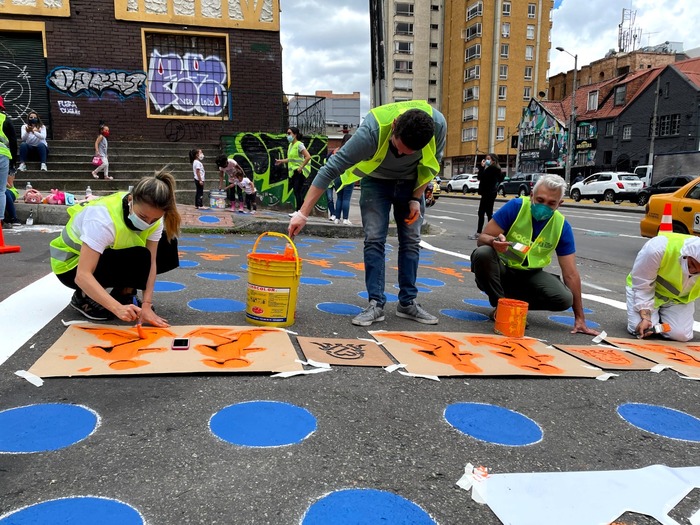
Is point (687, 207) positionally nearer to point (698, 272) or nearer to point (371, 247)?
point (698, 272)

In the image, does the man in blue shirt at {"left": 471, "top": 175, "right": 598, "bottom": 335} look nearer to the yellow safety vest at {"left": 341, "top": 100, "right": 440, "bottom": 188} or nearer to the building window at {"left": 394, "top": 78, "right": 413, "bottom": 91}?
the yellow safety vest at {"left": 341, "top": 100, "right": 440, "bottom": 188}

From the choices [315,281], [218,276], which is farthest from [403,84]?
[218,276]

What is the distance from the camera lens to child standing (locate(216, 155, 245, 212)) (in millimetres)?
11226

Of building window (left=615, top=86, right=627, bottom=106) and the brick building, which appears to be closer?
the brick building

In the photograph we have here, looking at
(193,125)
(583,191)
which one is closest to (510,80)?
(583,191)

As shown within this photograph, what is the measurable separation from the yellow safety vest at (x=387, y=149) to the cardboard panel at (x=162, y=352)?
1.20 m

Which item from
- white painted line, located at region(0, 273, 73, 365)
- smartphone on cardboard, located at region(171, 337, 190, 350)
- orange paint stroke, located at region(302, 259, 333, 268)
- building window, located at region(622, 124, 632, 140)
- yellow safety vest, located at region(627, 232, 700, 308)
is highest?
building window, located at region(622, 124, 632, 140)

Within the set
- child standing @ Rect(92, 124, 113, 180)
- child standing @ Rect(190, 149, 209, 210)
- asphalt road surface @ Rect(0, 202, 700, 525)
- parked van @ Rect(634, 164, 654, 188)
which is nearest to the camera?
asphalt road surface @ Rect(0, 202, 700, 525)

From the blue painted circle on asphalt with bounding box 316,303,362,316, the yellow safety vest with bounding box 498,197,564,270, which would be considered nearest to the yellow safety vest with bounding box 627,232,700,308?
the yellow safety vest with bounding box 498,197,564,270

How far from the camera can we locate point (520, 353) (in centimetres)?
303

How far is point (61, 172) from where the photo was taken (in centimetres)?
1078

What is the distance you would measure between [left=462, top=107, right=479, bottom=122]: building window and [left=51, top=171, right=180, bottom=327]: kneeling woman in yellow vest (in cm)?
5446

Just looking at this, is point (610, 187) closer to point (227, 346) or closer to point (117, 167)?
point (117, 167)

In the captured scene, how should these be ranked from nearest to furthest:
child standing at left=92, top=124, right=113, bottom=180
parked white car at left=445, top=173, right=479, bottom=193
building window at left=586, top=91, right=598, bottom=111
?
child standing at left=92, top=124, right=113, bottom=180, parked white car at left=445, top=173, right=479, bottom=193, building window at left=586, top=91, right=598, bottom=111
